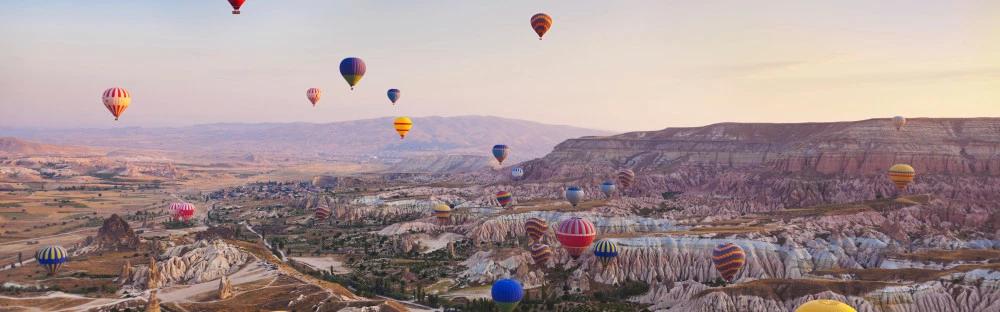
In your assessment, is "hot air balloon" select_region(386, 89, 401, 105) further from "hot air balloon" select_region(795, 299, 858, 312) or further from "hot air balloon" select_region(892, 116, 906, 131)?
"hot air balloon" select_region(892, 116, 906, 131)

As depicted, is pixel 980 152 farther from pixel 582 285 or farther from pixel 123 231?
pixel 123 231

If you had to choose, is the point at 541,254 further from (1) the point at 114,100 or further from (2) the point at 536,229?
(1) the point at 114,100

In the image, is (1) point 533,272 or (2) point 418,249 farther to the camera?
(2) point 418,249

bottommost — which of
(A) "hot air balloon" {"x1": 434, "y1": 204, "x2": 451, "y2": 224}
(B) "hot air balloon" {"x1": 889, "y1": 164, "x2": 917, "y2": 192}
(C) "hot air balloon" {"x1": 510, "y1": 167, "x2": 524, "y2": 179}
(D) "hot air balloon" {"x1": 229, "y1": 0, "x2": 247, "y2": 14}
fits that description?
(A) "hot air balloon" {"x1": 434, "y1": 204, "x2": 451, "y2": 224}

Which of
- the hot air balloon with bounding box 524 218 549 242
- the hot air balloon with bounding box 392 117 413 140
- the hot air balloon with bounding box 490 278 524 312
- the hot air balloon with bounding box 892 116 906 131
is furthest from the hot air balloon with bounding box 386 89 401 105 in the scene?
the hot air balloon with bounding box 892 116 906 131

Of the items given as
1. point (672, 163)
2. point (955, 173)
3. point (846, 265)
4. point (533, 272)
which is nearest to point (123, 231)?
point (533, 272)

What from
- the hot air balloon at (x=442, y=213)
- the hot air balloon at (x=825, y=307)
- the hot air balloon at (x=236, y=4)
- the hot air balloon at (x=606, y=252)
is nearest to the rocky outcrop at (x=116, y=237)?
the hot air balloon at (x=236, y=4)
